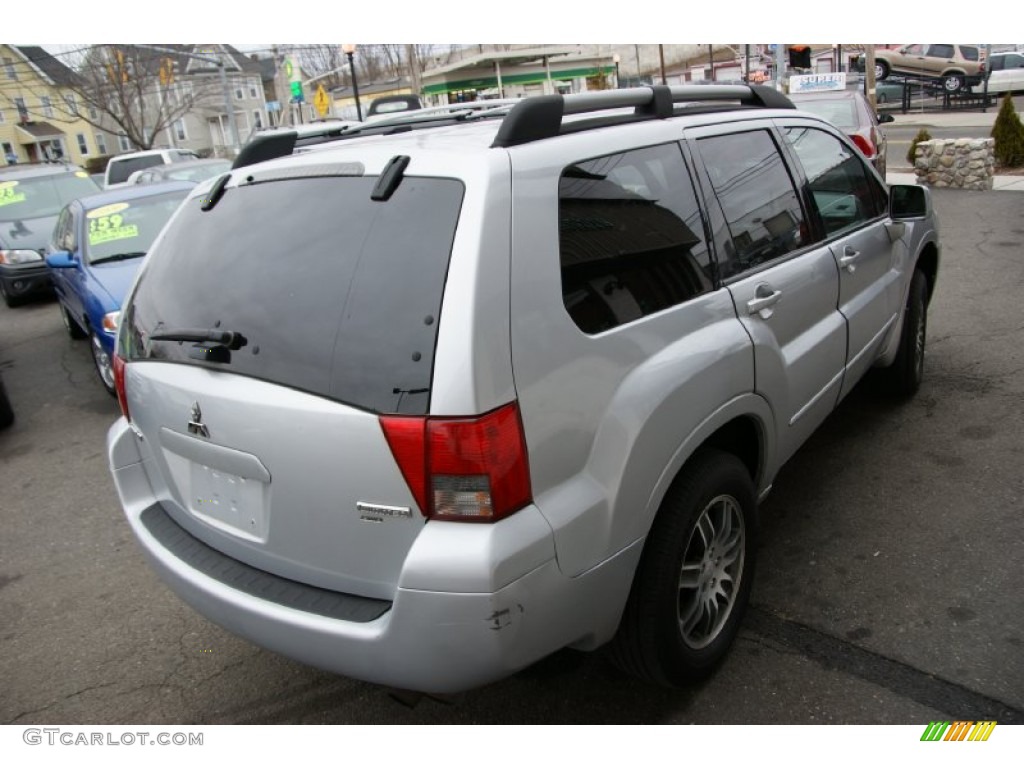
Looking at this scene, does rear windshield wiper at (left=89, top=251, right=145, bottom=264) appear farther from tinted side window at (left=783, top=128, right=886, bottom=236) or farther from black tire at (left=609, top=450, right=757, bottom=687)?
black tire at (left=609, top=450, right=757, bottom=687)

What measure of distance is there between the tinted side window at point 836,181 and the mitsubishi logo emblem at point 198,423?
2.59 m

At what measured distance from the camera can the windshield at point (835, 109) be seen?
1061 cm

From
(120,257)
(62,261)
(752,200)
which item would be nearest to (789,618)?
(752,200)

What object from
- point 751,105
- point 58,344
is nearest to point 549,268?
point 751,105

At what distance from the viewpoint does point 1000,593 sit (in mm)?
2957

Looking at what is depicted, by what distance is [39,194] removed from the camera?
11.8m

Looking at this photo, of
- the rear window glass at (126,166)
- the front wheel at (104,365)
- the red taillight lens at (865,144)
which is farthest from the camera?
the rear window glass at (126,166)

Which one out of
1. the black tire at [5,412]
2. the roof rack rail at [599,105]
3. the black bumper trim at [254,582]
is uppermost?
the roof rack rail at [599,105]

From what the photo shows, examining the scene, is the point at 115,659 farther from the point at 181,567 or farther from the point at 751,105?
the point at 751,105

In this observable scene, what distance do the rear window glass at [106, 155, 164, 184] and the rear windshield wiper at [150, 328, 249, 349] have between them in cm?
1881

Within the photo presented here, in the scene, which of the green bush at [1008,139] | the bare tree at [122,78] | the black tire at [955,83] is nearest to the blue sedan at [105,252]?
the green bush at [1008,139]

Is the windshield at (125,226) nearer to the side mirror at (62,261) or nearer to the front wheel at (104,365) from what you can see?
the side mirror at (62,261)

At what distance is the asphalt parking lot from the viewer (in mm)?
2584

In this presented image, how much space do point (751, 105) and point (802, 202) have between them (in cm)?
55
